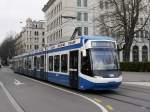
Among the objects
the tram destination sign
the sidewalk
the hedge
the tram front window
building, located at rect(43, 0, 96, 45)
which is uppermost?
building, located at rect(43, 0, 96, 45)

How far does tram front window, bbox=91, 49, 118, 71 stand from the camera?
1841 cm

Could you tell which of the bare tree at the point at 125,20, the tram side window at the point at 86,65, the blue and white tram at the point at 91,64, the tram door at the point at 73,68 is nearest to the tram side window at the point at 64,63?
the blue and white tram at the point at 91,64

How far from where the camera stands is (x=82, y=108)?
1269 cm

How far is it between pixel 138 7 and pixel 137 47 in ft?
159

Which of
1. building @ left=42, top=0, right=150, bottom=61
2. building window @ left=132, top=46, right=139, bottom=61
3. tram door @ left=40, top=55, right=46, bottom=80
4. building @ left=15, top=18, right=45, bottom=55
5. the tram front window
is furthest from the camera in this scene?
building @ left=15, top=18, right=45, bottom=55

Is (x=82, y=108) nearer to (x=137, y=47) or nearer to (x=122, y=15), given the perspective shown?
(x=122, y=15)

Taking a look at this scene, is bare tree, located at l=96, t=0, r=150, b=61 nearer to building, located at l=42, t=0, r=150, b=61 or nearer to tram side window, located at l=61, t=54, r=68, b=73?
tram side window, located at l=61, t=54, r=68, b=73

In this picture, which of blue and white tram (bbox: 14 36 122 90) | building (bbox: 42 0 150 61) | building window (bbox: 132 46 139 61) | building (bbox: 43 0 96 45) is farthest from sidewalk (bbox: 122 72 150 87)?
building window (bbox: 132 46 139 61)

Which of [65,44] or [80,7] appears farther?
[80,7]

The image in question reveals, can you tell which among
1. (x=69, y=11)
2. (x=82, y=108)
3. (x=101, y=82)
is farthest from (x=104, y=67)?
(x=69, y=11)

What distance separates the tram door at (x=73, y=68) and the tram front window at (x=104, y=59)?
65.9 inches

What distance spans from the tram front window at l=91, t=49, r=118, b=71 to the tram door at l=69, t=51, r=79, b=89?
167 centimetres

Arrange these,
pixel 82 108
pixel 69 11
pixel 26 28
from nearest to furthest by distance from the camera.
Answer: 1. pixel 82 108
2. pixel 69 11
3. pixel 26 28

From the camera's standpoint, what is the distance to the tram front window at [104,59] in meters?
18.4
